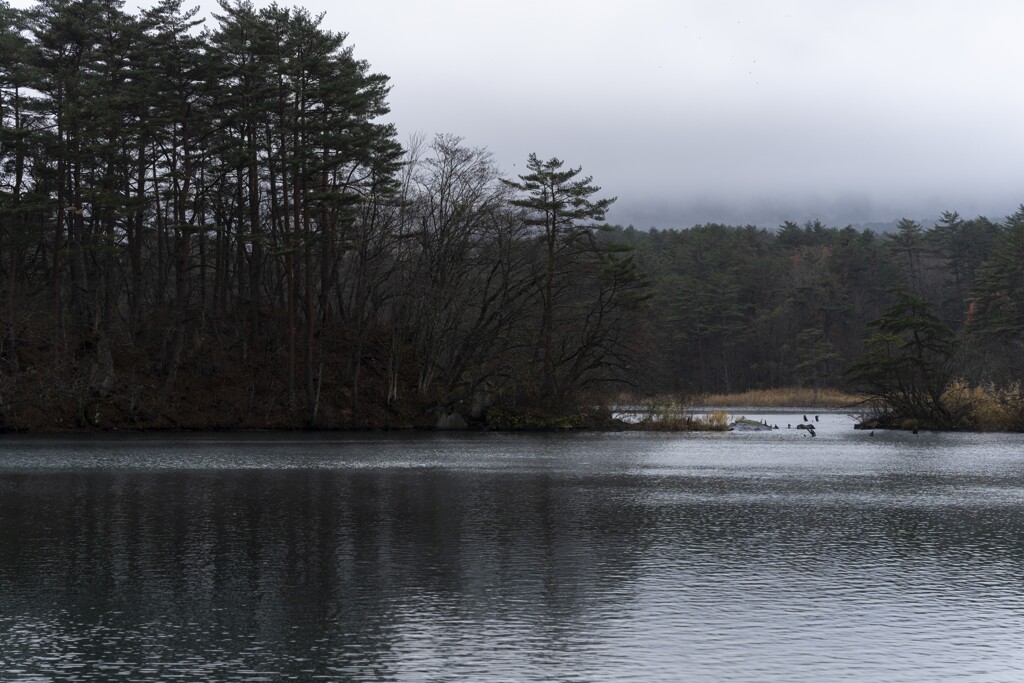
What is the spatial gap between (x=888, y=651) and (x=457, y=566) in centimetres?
698

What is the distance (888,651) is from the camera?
11336mm

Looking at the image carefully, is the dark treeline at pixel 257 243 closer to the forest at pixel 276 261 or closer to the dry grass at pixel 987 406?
the forest at pixel 276 261

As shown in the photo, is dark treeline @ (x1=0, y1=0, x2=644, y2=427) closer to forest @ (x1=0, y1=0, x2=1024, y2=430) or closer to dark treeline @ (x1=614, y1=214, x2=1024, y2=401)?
forest @ (x1=0, y1=0, x2=1024, y2=430)

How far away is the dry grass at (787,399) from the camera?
4227 inches

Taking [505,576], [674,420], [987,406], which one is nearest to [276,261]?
[674,420]

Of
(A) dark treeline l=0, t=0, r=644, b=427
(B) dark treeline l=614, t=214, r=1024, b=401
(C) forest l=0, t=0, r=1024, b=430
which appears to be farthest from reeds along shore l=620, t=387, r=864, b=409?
(A) dark treeline l=0, t=0, r=644, b=427

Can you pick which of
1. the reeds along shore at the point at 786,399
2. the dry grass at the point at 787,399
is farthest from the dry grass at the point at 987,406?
the dry grass at the point at 787,399

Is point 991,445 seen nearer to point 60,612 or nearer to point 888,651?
point 888,651

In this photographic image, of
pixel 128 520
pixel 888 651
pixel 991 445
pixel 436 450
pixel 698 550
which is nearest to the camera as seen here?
pixel 888 651

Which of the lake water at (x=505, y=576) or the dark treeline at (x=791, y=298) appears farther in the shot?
the dark treeline at (x=791, y=298)

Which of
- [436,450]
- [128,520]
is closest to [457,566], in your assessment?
[128,520]

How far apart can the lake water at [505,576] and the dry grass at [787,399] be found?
75236 millimetres

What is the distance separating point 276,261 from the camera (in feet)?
211

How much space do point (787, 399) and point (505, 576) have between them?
95.6 m
